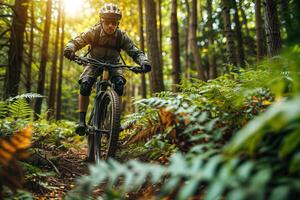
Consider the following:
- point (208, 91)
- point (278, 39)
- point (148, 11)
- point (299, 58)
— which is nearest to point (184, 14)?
point (148, 11)

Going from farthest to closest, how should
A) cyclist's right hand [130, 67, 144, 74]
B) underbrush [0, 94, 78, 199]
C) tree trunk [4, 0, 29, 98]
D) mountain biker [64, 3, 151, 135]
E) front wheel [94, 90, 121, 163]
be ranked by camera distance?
tree trunk [4, 0, 29, 98] < mountain biker [64, 3, 151, 135] < cyclist's right hand [130, 67, 144, 74] < front wheel [94, 90, 121, 163] < underbrush [0, 94, 78, 199]

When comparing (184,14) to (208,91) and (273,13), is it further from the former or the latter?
(208,91)

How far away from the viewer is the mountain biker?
575 cm

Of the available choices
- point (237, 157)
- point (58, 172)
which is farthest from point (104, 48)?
point (237, 157)

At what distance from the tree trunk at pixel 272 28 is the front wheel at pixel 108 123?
2.79 meters

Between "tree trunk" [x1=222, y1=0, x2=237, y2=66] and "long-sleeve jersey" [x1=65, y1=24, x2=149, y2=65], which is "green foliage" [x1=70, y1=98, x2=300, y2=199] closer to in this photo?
"long-sleeve jersey" [x1=65, y1=24, x2=149, y2=65]

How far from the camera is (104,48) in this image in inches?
241

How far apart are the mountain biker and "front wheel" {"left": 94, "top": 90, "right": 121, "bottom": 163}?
1.15ft

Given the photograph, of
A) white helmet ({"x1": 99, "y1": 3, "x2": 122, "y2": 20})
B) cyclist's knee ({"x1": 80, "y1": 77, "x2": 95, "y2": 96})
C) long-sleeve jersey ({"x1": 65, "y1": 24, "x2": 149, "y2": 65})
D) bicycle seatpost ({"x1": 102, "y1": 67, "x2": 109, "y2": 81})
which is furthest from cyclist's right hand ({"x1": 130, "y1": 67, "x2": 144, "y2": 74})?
white helmet ({"x1": 99, "y1": 3, "x2": 122, "y2": 20})

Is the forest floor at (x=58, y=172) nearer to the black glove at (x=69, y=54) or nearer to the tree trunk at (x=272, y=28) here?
the black glove at (x=69, y=54)

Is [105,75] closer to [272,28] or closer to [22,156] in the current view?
[272,28]

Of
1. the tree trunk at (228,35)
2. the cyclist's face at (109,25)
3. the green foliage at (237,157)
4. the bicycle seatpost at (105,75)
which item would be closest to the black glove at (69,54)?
the bicycle seatpost at (105,75)

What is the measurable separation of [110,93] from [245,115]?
2.50 m

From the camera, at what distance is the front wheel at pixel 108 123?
4.80m
